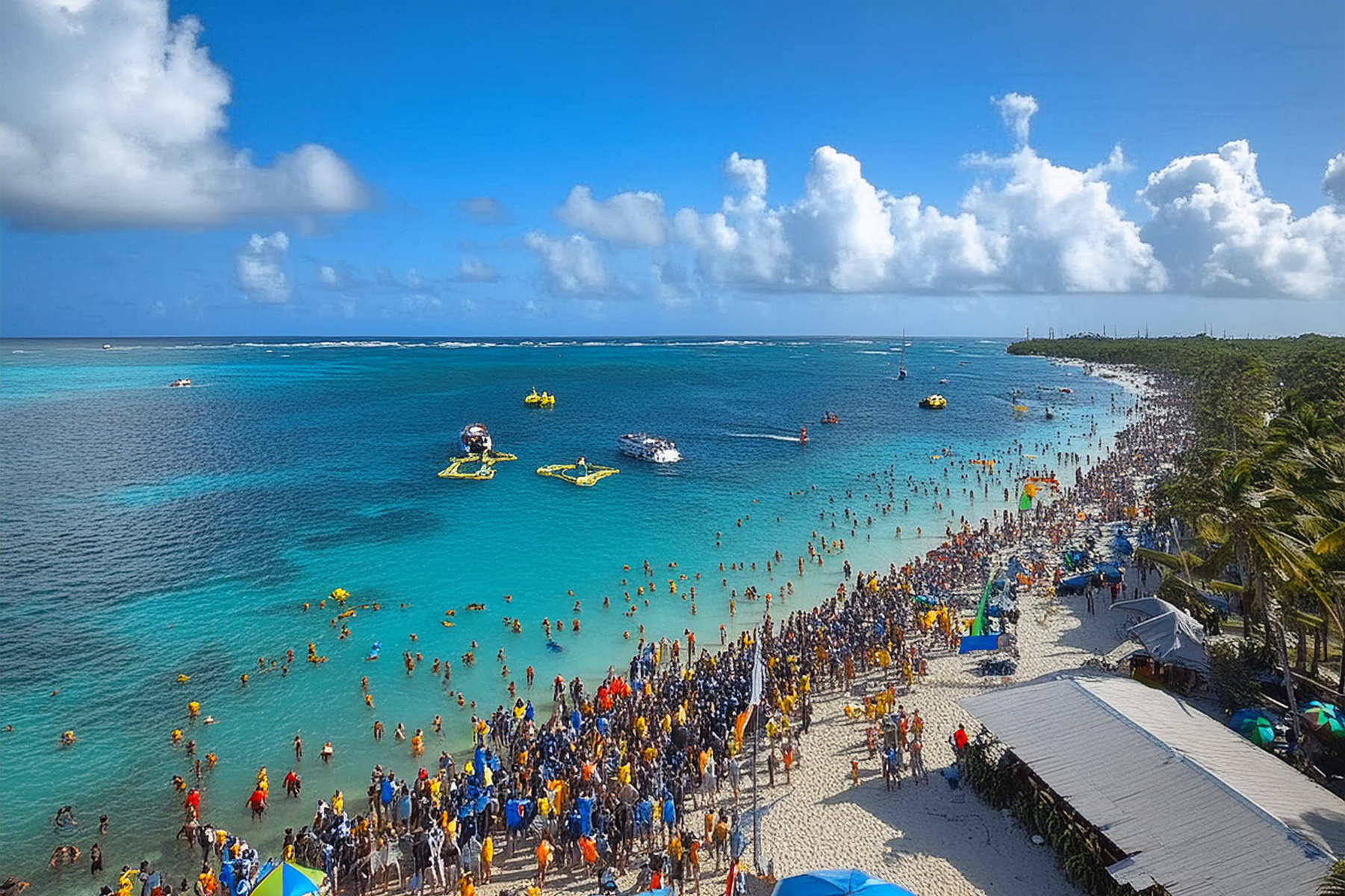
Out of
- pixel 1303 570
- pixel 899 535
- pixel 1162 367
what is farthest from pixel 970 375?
pixel 1303 570

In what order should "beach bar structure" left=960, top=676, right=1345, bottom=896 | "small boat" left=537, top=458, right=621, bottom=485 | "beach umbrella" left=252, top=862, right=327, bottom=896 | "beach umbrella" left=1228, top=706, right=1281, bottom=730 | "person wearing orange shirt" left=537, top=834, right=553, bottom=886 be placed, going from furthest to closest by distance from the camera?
"small boat" left=537, top=458, right=621, bottom=485 < "beach umbrella" left=1228, top=706, right=1281, bottom=730 < "person wearing orange shirt" left=537, top=834, right=553, bottom=886 < "beach umbrella" left=252, top=862, right=327, bottom=896 < "beach bar structure" left=960, top=676, right=1345, bottom=896

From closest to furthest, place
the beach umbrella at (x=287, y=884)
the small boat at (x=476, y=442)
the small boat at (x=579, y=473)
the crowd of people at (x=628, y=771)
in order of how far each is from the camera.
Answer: the beach umbrella at (x=287, y=884)
the crowd of people at (x=628, y=771)
the small boat at (x=579, y=473)
the small boat at (x=476, y=442)

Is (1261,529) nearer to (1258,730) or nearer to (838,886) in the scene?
(1258,730)

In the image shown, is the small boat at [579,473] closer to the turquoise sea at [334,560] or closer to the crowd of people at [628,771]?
the turquoise sea at [334,560]

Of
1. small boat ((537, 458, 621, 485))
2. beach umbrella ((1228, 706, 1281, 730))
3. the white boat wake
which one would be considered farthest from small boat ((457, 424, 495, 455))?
beach umbrella ((1228, 706, 1281, 730))

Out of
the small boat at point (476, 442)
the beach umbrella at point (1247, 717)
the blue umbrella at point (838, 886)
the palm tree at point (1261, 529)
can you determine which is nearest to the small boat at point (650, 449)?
the small boat at point (476, 442)

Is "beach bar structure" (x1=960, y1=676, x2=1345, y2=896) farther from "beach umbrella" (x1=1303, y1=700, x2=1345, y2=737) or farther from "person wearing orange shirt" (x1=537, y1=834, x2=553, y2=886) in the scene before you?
"person wearing orange shirt" (x1=537, y1=834, x2=553, y2=886)
